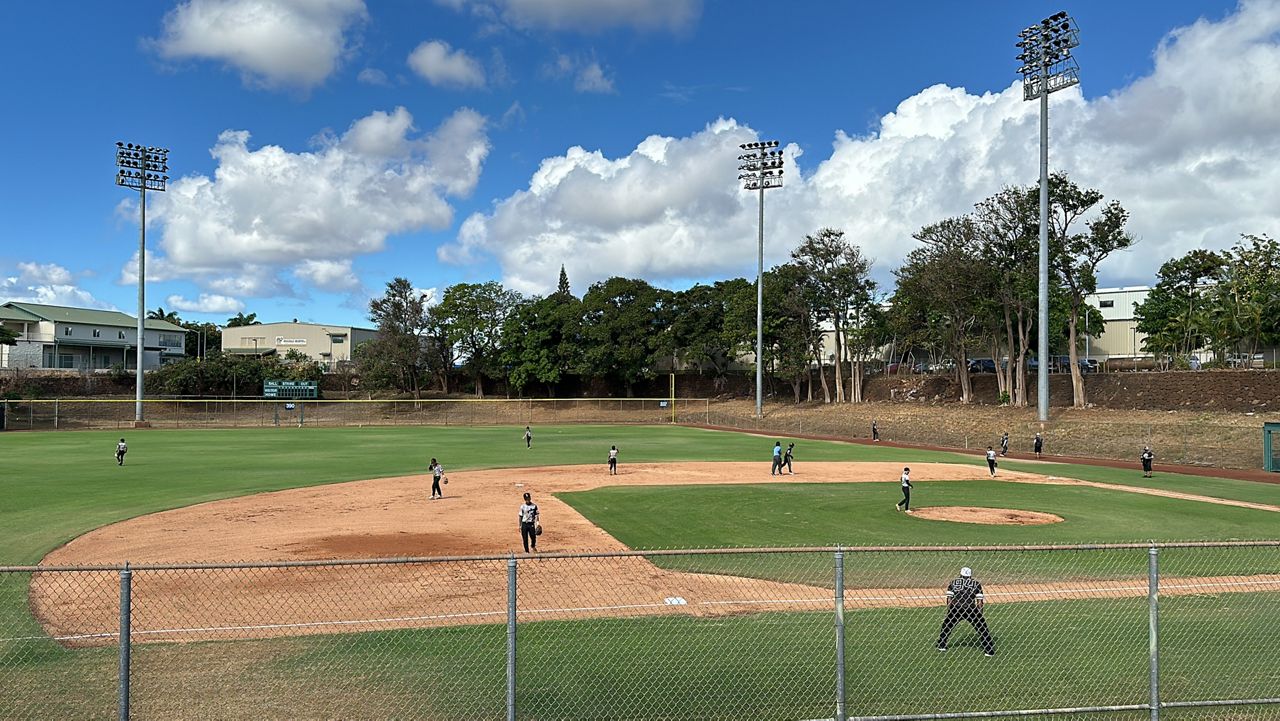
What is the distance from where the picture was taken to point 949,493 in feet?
104

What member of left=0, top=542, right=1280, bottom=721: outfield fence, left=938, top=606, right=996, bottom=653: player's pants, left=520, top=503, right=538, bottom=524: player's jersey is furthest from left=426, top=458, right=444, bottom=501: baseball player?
Result: left=938, top=606, right=996, bottom=653: player's pants

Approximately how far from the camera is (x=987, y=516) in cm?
2562

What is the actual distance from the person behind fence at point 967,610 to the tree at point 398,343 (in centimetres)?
9283

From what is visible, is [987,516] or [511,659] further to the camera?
[987,516]

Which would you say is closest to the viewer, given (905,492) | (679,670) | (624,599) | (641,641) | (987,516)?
(679,670)

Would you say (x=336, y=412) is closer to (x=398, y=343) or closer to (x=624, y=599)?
(x=398, y=343)

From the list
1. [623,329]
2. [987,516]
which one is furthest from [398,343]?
[987,516]

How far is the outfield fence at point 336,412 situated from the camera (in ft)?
247

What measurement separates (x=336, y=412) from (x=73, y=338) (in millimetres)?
36794

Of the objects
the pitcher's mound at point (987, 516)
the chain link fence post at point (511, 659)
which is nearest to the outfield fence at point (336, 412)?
the pitcher's mound at point (987, 516)

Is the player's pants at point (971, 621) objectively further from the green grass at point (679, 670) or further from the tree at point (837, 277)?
the tree at point (837, 277)

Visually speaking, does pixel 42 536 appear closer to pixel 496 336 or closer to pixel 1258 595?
pixel 1258 595

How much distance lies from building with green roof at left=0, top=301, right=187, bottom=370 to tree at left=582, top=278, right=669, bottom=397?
4885 cm

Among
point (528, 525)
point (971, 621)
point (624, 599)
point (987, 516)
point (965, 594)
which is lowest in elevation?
point (987, 516)
